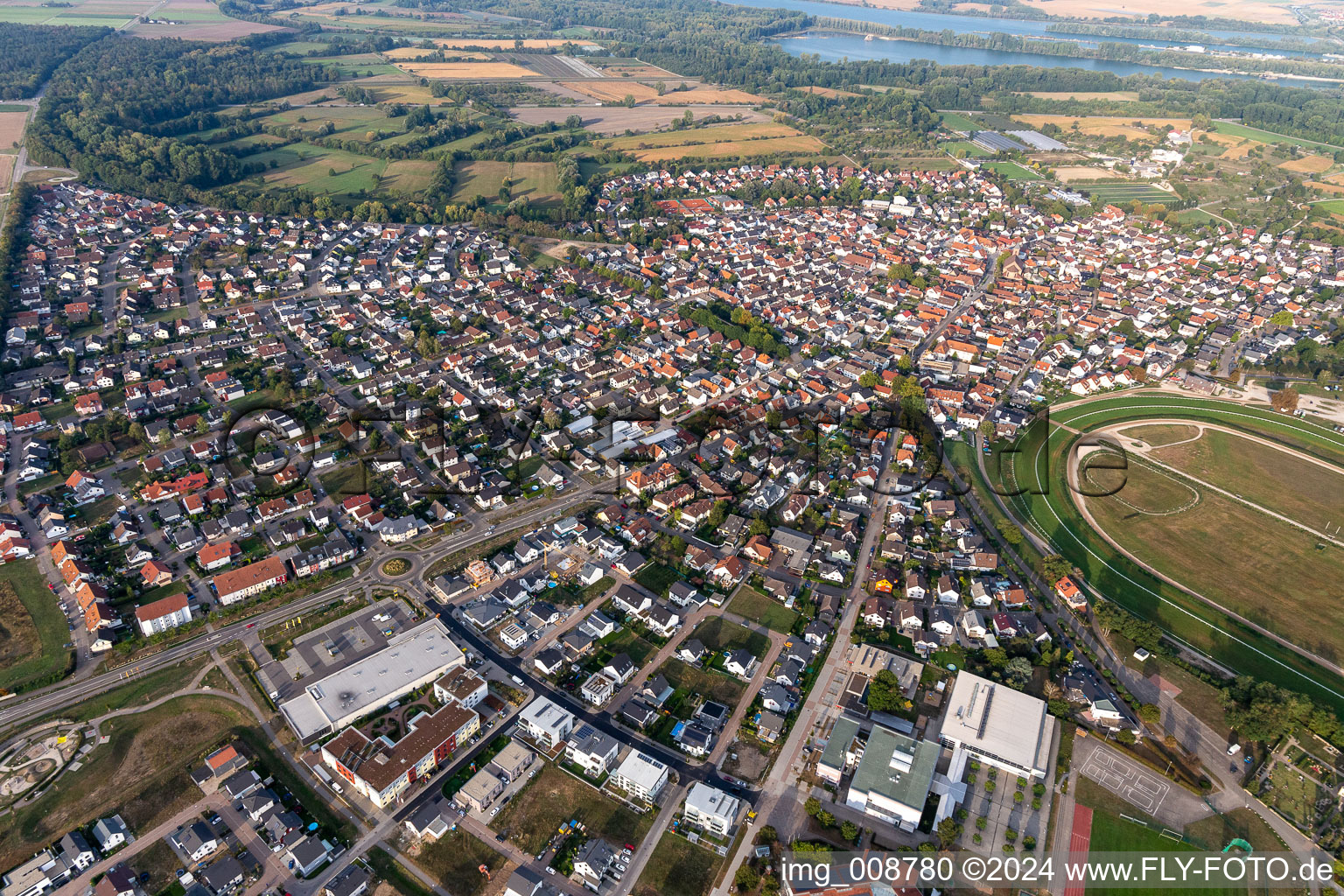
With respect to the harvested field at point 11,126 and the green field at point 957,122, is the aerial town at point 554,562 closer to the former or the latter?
the harvested field at point 11,126

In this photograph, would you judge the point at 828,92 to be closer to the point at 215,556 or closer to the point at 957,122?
the point at 957,122

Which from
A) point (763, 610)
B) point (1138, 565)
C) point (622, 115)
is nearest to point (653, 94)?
point (622, 115)

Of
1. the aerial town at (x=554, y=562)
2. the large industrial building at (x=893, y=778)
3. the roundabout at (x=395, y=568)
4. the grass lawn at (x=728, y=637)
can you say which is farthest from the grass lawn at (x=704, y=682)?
the roundabout at (x=395, y=568)

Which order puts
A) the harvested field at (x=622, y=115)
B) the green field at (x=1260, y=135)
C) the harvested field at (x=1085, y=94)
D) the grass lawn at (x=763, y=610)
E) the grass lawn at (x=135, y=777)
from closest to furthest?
the grass lawn at (x=135, y=777) < the grass lawn at (x=763, y=610) < the green field at (x=1260, y=135) < the harvested field at (x=622, y=115) < the harvested field at (x=1085, y=94)

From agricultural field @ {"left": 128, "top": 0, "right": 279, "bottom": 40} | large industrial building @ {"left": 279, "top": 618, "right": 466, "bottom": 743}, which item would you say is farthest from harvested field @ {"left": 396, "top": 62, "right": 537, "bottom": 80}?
large industrial building @ {"left": 279, "top": 618, "right": 466, "bottom": 743}

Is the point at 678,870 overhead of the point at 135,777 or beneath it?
overhead

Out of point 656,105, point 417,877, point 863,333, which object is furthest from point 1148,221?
point 417,877

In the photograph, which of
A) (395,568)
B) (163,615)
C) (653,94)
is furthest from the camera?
(653,94)
